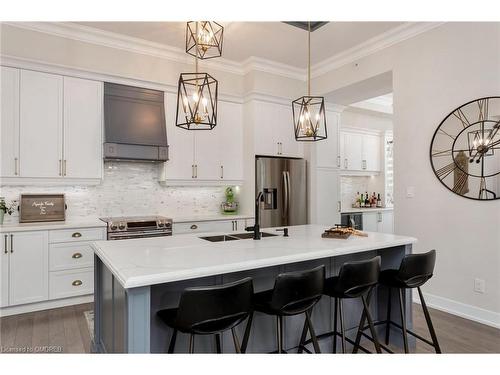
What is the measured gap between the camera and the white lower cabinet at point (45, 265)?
10.9 ft

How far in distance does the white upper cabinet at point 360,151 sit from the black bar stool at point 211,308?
527 cm

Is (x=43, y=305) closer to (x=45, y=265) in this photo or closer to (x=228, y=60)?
(x=45, y=265)

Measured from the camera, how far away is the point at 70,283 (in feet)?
11.9

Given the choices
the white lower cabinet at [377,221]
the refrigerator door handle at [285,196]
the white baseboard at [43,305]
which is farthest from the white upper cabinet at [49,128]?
the white lower cabinet at [377,221]

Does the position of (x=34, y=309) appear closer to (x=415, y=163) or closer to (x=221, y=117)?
(x=221, y=117)

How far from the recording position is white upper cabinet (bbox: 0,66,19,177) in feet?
11.5

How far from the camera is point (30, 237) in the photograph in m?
3.43

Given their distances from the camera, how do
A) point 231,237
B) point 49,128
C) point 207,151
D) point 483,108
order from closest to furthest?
1. point 231,237
2. point 483,108
3. point 49,128
4. point 207,151

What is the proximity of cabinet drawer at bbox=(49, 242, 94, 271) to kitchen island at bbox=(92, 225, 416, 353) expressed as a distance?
4.31 ft

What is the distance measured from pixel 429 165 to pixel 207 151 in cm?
272

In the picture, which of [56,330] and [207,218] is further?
[207,218]

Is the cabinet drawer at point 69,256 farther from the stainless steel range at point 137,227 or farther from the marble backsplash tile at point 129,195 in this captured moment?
the marble backsplash tile at point 129,195

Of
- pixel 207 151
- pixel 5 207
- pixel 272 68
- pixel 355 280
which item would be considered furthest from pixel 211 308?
pixel 272 68
